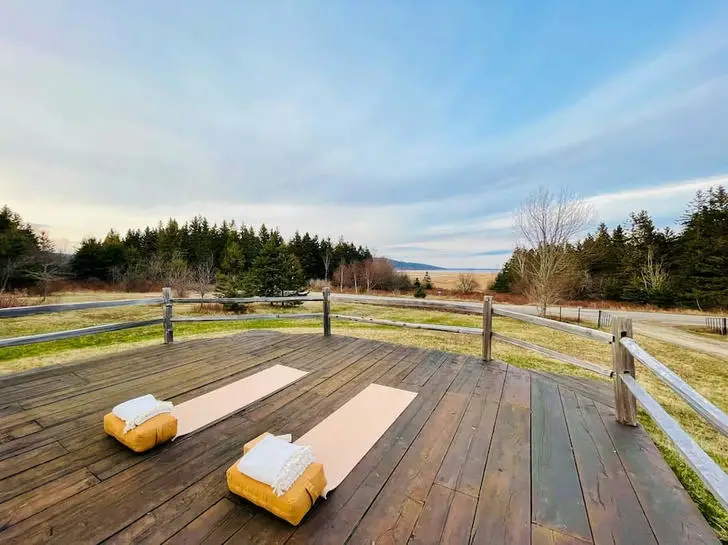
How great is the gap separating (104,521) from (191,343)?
314 centimetres

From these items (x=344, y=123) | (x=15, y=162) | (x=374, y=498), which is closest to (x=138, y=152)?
(x=15, y=162)

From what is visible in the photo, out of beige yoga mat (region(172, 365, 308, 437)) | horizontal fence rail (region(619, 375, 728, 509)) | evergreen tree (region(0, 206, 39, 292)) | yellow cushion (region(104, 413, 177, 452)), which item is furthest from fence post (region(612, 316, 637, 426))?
evergreen tree (region(0, 206, 39, 292))

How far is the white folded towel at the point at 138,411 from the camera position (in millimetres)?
1734

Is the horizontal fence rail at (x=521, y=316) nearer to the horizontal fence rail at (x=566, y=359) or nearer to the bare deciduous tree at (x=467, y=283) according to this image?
the horizontal fence rail at (x=566, y=359)

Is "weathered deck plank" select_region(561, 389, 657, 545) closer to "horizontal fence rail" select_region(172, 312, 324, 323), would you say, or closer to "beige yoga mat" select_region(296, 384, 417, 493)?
"beige yoga mat" select_region(296, 384, 417, 493)

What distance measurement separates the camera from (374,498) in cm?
142

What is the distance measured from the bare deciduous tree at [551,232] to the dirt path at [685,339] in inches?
147

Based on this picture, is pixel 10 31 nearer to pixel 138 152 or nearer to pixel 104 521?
pixel 138 152

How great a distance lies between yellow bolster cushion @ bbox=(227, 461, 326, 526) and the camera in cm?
123

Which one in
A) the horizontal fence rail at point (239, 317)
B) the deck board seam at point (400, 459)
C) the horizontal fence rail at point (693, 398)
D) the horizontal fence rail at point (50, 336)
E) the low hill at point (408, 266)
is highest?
the low hill at point (408, 266)

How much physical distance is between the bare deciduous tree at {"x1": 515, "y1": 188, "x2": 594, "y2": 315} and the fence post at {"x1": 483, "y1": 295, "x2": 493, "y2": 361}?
1327 centimetres

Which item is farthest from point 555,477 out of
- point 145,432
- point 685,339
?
point 685,339

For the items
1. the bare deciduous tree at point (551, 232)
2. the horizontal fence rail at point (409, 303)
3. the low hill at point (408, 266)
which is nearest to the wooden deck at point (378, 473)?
the horizontal fence rail at point (409, 303)

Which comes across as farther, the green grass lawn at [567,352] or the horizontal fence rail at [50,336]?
the horizontal fence rail at [50,336]
